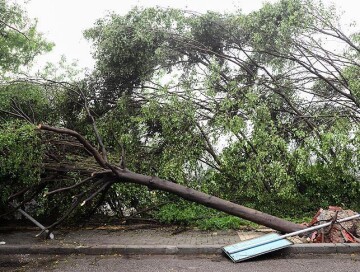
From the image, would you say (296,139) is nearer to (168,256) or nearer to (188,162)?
(188,162)

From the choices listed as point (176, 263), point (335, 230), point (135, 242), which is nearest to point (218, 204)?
point (135, 242)

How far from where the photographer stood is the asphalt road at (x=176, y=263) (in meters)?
5.92

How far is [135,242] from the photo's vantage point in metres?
7.64

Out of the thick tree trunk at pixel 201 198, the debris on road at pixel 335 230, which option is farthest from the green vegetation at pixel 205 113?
the debris on road at pixel 335 230

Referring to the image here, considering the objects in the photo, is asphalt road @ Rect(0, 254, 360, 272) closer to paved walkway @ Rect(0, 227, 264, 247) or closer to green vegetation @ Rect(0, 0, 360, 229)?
paved walkway @ Rect(0, 227, 264, 247)

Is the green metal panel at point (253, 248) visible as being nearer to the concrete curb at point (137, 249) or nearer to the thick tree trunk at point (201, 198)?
the concrete curb at point (137, 249)

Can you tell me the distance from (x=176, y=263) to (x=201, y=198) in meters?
1.95

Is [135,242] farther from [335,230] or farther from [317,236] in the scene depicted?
[335,230]

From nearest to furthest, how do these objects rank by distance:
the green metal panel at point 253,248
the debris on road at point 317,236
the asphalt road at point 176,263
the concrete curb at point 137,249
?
1. the asphalt road at point 176,263
2. the green metal panel at point 253,248
3. the debris on road at point 317,236
4. the concrete curb at point 137,249

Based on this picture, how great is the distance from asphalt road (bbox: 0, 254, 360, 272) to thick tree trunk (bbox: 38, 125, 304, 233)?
1100 mm

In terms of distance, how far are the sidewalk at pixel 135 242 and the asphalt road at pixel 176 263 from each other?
187mm

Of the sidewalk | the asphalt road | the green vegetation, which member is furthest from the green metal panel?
the green vegetation

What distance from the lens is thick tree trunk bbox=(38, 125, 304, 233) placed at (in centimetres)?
762

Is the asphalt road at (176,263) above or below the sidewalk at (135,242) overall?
below
